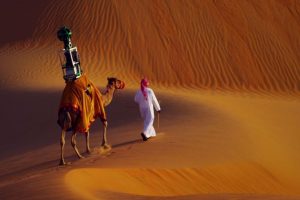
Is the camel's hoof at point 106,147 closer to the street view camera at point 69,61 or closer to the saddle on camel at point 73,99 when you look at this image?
the saddle on camel at point 73,99

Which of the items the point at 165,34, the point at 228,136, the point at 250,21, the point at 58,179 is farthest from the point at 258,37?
the point at 58,179

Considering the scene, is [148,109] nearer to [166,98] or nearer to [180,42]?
[166,98]

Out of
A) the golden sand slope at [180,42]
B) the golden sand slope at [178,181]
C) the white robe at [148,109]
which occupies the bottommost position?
the golden sand slope at [178,181]

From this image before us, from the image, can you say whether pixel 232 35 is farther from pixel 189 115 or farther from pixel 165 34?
pixel 189 115

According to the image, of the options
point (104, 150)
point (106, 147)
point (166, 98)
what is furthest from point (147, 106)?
point (166, 98)

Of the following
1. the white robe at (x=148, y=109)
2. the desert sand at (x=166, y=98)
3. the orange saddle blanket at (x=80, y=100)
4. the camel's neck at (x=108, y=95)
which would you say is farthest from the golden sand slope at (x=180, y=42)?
the orange saddle blanket at (x=80, y=100)

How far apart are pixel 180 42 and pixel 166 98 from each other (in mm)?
9561

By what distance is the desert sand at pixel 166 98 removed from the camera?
11781 mm

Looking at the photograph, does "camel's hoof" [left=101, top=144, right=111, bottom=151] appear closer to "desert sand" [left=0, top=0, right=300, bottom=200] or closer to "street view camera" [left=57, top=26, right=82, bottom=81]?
"desert sand" [left=0, top=0, right=300, bottom=200]

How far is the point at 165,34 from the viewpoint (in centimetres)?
2852

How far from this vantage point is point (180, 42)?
28.4 m

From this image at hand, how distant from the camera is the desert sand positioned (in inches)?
464

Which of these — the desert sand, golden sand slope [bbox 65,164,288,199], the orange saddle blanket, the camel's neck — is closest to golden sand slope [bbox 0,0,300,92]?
the desert sand

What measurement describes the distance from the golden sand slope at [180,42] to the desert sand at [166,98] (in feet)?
0.15
